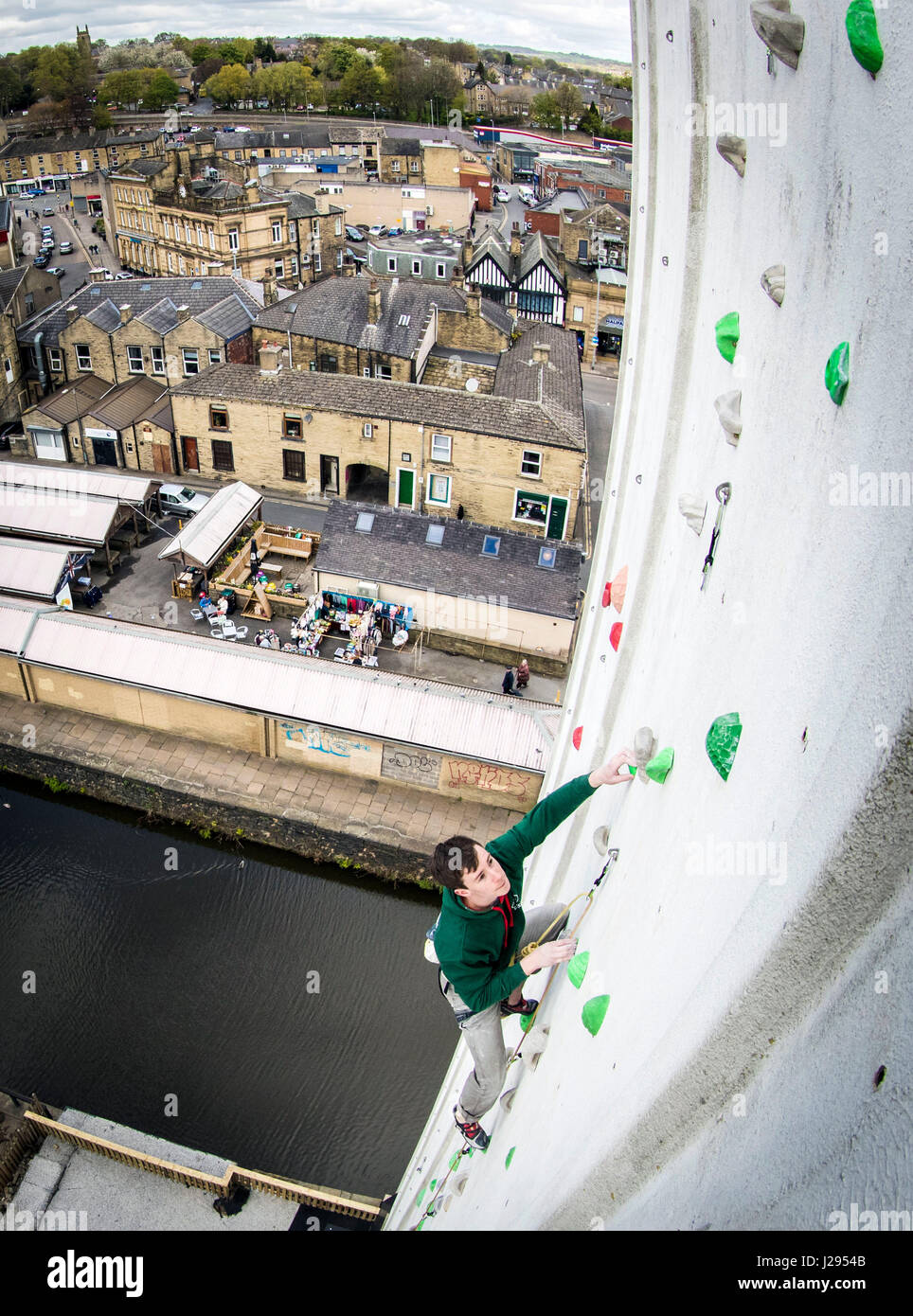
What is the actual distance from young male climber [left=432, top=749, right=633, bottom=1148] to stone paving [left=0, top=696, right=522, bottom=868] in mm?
12122

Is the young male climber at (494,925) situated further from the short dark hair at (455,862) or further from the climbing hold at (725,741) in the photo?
the climbing hold at (725,741)

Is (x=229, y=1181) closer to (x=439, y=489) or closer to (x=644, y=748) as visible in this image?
(x=644, y=748)

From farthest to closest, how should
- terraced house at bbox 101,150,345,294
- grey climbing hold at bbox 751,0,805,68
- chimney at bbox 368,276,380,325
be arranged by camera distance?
terraced house at bbox 101,150,345,294
chimney at bbox 368,276,380,325
grey climbing hold at bbox 751,0,805,68

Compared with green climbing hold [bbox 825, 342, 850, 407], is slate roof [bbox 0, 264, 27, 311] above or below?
below

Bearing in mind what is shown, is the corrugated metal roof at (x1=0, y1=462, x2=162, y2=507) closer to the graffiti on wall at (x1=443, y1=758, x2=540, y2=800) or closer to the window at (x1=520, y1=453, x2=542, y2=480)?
the window at (x1=520, y1=453, x2=542, y2=480)

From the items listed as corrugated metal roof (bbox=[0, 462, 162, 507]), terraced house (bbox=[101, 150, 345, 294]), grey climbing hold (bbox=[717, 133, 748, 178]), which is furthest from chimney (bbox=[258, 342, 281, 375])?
grey climbing hold (bbox=[717, 133, 748, 178])

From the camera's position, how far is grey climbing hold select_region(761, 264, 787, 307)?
2494mm

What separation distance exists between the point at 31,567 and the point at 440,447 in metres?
12.4

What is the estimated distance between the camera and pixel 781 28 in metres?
2.35

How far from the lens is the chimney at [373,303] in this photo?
3184cm

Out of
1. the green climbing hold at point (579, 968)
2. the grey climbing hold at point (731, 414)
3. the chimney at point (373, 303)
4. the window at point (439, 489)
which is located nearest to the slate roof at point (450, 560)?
the window at point (439, 489)

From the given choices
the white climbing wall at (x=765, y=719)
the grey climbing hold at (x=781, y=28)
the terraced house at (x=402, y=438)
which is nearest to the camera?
the white climbing wall at (x=765, y=719)

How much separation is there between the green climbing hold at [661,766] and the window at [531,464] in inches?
936
